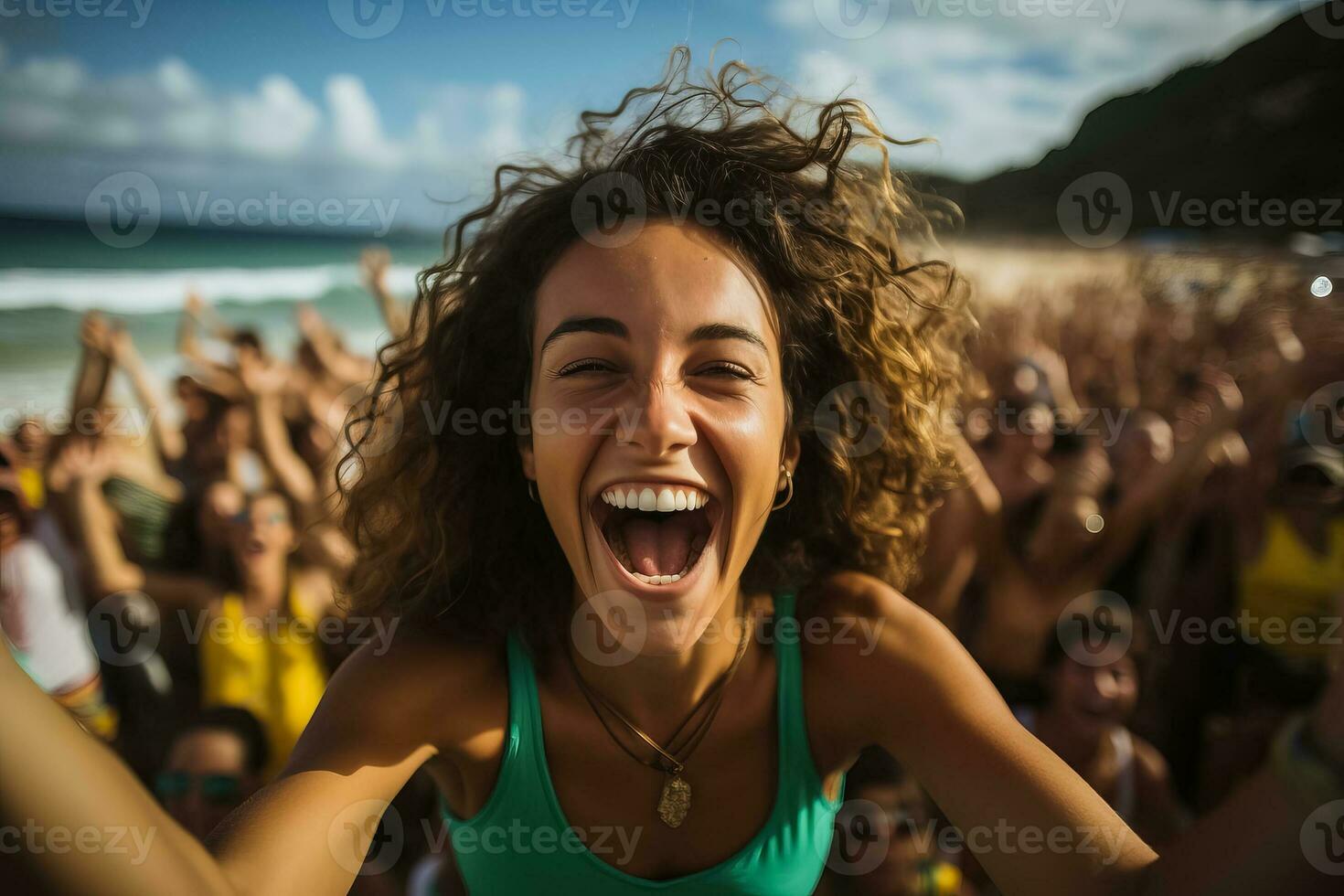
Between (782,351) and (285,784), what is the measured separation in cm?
115

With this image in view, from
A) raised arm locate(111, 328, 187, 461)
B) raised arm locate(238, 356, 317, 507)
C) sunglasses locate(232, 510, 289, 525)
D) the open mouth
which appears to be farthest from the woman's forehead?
raised arm locate(111, 328, 187, 461)

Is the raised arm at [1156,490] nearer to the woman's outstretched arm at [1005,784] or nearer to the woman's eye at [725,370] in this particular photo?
the woman's outstretched arm at [1005,784]

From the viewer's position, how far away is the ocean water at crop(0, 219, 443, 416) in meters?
17.1

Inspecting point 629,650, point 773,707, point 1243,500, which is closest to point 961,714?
point 773,707

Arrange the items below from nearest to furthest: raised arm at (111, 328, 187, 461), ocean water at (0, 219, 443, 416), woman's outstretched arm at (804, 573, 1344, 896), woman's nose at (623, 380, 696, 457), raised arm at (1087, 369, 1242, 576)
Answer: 1. woman's outstretched arm at (804, 573, 1344, 896)
2. woman's nose at (623, 380, 696, 457)
3. raised arm at (1087, 369, 1242, 576)
4. raised arm at (111, 328, 187, 461)
5. ocean water at (0, 219, 443, 416)

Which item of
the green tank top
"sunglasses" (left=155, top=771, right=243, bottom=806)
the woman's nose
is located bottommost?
"sunglasses" (left=155, top=771, right=243, bottom=806)

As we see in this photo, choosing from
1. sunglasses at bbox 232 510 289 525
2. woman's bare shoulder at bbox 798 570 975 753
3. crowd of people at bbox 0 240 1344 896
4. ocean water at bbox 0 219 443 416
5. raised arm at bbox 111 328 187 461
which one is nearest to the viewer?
woman's bare shoulder at bbox 798 570 975 753

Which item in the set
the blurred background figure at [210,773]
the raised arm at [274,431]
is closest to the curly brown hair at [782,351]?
the blurred background figure at [210,773]

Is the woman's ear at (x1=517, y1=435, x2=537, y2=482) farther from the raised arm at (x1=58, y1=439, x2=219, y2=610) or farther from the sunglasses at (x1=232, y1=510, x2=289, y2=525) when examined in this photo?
the raised arm at (x1=58, y1=439, x2=219, y2=610)

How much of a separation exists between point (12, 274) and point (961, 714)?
28150 mm

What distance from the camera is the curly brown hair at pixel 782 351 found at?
174 cm

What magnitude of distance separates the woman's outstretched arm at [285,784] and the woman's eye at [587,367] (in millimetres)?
582

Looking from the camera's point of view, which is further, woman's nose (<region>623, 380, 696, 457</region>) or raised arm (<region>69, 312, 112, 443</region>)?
raised arm (<region>69, 312, 112, 443</region>)

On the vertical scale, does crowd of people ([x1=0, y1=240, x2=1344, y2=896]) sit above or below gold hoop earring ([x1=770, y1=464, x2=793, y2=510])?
below
